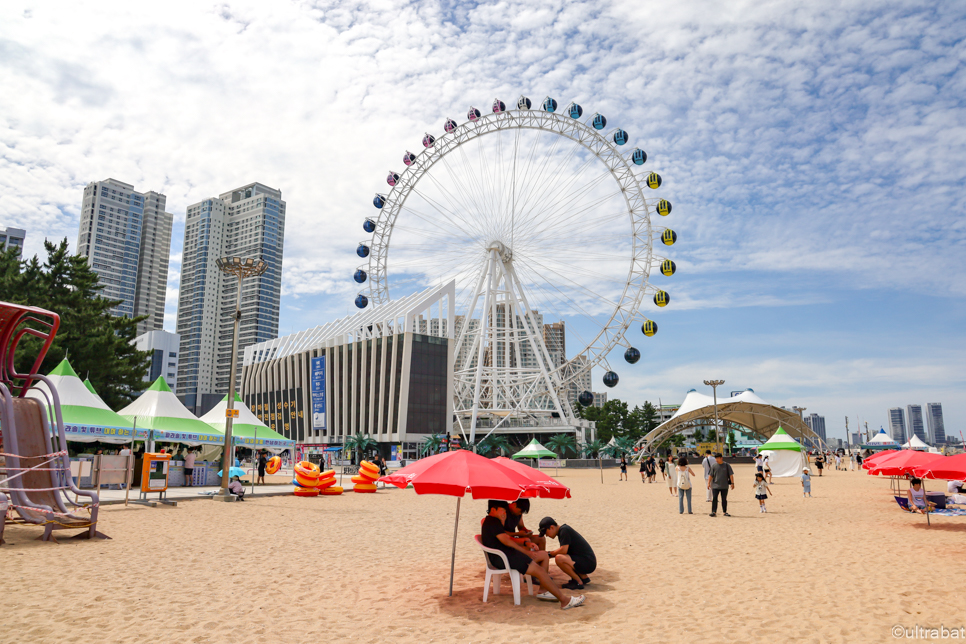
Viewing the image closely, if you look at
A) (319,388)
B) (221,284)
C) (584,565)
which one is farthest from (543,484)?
(221,284)

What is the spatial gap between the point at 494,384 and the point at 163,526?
44.8 m

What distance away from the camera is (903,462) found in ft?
48.9

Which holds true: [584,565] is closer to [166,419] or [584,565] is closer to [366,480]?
[366,480]

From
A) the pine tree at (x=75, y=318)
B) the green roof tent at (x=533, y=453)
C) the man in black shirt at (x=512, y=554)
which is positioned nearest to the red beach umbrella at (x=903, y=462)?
the man in black shirt at (x=512, y=554)

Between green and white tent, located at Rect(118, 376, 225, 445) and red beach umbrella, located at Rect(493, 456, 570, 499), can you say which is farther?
green and white tent, located at Rect(118, 376, 225, 445)

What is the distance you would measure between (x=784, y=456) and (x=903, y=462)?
91.3 ft

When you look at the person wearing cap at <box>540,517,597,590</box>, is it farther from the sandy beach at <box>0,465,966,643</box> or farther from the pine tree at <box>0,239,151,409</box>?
the pine tree at <box>0,239,151,409</box>

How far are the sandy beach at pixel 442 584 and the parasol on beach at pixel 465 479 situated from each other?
1434 millimetres

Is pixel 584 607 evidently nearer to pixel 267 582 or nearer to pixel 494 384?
pixel 267 582

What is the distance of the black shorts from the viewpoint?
8430 mm

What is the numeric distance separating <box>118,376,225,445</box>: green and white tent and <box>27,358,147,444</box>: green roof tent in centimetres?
112

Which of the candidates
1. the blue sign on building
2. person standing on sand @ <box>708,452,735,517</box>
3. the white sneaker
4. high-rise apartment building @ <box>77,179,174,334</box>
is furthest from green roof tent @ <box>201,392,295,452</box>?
high-rise apartment building @ <box>77,179,174,334</box>

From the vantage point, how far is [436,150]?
166 feet

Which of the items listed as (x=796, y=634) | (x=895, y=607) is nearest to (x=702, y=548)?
(x=895, y=607)
